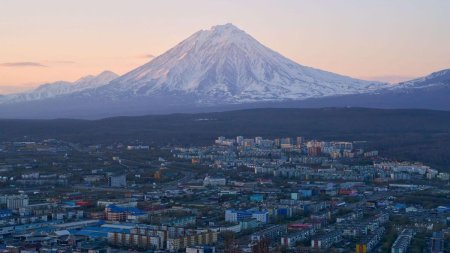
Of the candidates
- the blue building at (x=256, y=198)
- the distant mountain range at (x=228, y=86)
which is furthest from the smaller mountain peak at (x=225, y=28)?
the blue building at (x=256, y=198)

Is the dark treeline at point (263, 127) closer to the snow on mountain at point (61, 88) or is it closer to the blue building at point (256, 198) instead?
the blue building at point (256, 198)

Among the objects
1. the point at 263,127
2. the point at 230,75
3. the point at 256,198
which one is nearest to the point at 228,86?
the point at 230,75

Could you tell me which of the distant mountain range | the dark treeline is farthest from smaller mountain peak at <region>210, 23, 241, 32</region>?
the dark treeline

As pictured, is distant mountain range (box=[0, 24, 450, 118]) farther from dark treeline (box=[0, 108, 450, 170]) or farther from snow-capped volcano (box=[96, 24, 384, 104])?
dark treeline (box=[0, 108, 450, 170])

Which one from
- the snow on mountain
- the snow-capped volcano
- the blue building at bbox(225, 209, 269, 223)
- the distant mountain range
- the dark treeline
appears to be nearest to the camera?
the blue building at bbox(225, 209, 269, 223)

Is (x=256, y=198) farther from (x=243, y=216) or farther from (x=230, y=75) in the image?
(x=230, y=75)

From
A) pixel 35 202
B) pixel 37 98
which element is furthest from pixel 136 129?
pixel 37 98

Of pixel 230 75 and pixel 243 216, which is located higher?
pixel 230 75
